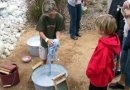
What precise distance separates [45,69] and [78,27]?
171 cm

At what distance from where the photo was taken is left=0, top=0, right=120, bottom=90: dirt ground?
4661 mm

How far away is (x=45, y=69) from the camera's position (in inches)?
175

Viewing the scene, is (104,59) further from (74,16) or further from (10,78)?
(74,16)

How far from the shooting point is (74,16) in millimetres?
5699

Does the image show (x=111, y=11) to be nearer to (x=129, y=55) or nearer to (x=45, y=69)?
(x=129, y=55)

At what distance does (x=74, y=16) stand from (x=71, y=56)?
0.82m

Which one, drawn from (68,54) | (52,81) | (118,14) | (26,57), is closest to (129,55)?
(118,14)

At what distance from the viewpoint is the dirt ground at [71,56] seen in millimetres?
4661

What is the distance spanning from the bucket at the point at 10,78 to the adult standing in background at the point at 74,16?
1.67 meters

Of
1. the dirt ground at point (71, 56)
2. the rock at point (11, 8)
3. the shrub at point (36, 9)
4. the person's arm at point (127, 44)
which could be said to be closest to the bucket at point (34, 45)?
the dirt ground at point (71, 56)

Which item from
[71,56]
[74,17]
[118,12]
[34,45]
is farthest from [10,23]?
[118,12]

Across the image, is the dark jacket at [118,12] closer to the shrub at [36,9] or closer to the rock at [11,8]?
the shrub at [36,9]

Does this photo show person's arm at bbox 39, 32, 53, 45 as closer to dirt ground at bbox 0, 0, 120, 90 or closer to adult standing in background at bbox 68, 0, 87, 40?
dirt ground at bbox 0, 0, 120, 90

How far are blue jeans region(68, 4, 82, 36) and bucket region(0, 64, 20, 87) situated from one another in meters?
1.68
